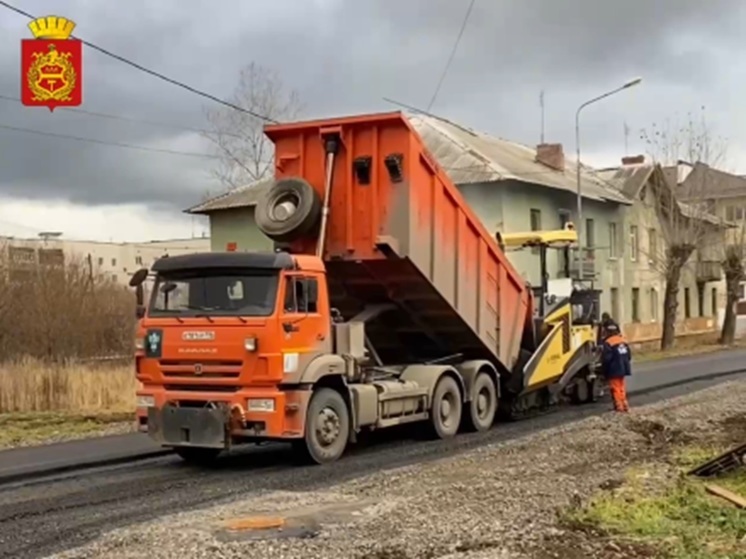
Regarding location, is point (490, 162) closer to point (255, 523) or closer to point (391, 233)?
point (391, 233)

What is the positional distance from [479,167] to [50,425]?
23.8 meters

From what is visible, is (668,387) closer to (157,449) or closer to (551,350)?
(551,350)

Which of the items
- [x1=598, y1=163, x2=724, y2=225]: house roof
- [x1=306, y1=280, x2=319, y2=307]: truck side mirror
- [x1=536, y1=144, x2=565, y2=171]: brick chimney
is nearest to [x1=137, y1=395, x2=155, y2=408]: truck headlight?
[x1=306, y1=280, x2=319, y2=307]: truck side mirror

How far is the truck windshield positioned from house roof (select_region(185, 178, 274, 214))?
29.7m

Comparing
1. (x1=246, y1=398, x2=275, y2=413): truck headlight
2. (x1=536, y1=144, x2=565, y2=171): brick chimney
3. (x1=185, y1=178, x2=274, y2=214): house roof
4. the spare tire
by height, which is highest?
(x1=536, y1=144, x2=565, y2=171): brick chimney

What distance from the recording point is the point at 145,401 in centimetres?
1244

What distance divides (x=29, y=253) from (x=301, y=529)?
84.9ft

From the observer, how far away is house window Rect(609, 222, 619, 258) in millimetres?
48188

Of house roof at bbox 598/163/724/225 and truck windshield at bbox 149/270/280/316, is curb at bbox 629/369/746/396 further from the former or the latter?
house roof at bbox 598/163/724/225

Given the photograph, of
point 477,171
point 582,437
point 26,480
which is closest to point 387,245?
point 582,437

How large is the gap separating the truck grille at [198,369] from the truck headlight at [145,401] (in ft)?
1.14

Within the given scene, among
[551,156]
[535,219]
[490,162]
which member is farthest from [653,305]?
[490,162]

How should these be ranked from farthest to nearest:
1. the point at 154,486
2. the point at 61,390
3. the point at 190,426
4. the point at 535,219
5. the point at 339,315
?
the point at 535,219, the point at 61,390, the point at 339,315, the point at 190,426, the point at 154,486

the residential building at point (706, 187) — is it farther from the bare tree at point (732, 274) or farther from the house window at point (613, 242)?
the house window at point (613, 242)
